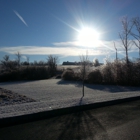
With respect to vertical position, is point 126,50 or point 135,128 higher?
point 126,50

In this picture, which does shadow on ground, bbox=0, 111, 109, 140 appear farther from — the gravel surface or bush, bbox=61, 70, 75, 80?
bush, bbox=61, 70, 75, 80

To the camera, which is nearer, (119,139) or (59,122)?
(119,139)

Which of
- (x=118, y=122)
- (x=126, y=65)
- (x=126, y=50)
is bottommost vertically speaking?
(x=118, y=122)

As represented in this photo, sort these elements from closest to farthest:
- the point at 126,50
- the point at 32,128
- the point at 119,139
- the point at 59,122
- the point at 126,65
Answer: the point at 119,139 < the point at 32,128 < the point at 59,122 < the point at 126,65 < the point at 126,50

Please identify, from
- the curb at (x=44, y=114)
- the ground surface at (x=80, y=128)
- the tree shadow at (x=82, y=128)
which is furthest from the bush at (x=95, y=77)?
the tree shadow at (x=82, y=128)

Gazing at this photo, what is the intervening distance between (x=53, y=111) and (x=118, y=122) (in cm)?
239

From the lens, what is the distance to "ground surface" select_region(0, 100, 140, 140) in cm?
543

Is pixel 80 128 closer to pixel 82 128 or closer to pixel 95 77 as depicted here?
pixel 82 128

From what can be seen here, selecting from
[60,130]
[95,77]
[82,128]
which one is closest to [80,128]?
[82,128]

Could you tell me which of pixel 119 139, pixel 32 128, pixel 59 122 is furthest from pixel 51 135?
pixel 119 139

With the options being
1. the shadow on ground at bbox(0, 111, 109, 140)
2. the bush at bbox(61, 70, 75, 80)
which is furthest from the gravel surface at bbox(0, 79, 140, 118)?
the bush at bbox(61, 70, 75, 80)

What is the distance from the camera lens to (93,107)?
936 centimetres

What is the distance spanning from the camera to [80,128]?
20.1ft

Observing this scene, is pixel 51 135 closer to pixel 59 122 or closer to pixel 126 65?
pixel 59 122
